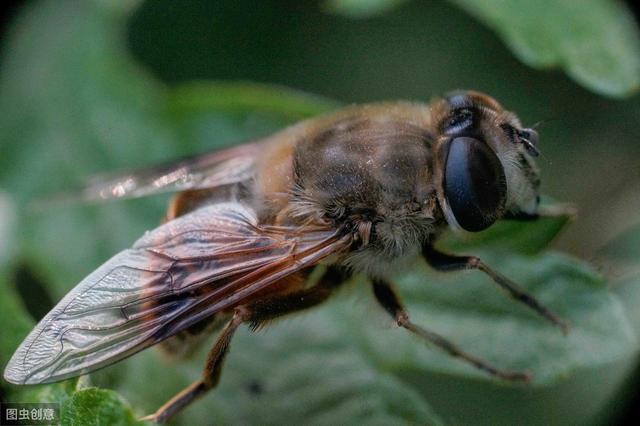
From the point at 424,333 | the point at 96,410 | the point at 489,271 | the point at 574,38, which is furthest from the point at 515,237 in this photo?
the point at 96,410

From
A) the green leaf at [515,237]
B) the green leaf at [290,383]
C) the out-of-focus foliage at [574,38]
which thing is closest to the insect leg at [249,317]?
the green leaf at [290,383]

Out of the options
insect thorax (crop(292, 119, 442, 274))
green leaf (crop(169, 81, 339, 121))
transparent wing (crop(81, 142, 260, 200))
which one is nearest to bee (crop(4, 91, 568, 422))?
insect thorax (crop(292, 119, 442, 274))

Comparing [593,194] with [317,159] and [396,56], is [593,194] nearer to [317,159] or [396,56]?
[396,56]

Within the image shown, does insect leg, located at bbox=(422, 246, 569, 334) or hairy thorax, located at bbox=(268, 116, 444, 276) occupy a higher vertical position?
hairy thorax, located at bbox=(268, 116, 444, 276)

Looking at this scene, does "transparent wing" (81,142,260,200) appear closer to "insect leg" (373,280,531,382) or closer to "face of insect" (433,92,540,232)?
"insect leg" (373,280,531,382)

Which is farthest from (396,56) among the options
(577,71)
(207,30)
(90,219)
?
(90,219)

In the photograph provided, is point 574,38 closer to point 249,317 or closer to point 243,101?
point 243,101

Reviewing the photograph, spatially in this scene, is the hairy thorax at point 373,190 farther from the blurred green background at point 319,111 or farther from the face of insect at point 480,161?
the blurred green background at point 319,111
